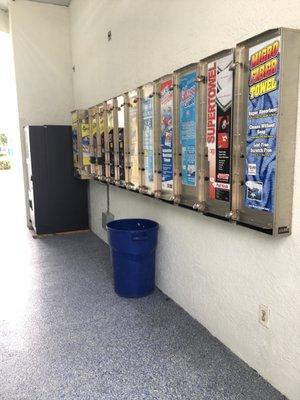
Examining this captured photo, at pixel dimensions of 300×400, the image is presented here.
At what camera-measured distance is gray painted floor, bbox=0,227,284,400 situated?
1838mm

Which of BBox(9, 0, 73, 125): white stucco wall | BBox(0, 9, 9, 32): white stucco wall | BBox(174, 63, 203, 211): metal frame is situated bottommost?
BBox(174, 63, 203, 211): metal frame

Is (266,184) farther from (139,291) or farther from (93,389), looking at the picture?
(139,291)

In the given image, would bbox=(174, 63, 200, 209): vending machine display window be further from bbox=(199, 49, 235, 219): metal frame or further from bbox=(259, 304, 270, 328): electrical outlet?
bbox=(259, 304, 270, 328): electrical outlet

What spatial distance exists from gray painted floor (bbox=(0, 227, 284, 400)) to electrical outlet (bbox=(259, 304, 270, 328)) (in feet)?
1.04

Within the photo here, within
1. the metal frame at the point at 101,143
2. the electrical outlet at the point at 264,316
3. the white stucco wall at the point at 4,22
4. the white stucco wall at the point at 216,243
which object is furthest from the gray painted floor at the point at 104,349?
the white stucco wall at the point at 4,22

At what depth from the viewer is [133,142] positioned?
10.1ft

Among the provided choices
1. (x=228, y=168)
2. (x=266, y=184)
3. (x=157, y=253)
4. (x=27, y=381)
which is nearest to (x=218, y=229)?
(x=228, y=168)

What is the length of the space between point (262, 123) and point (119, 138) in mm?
1915

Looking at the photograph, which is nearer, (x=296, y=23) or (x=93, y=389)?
(x=296, y=23)

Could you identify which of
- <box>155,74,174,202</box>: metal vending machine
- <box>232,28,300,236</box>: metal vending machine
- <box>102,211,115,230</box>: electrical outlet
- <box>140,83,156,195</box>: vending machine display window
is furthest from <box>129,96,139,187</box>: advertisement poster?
<box>232,28,300,236</box>: metal vending machine

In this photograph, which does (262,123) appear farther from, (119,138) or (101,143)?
(101,143)

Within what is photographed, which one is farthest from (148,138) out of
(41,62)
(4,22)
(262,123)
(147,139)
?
(4,22)

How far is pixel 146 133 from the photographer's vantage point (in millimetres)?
2828

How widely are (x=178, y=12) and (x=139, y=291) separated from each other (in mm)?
2191
